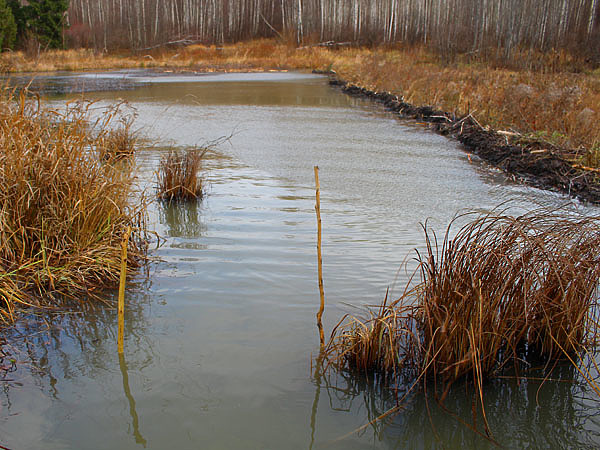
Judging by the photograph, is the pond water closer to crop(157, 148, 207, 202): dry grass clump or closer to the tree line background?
crop(157, 148, 207, 202): dry grass clump

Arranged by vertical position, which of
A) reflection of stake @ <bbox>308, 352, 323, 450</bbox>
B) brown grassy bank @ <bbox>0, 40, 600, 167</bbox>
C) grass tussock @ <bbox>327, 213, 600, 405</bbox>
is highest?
brown grassy bank @ <bbox>0, 40, 600, 167</bbox>

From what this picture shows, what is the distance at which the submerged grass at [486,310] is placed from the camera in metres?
2.58

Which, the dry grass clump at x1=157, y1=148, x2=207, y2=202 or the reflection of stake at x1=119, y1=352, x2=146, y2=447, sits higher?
the dry grass clump at x1=157, y1=148, x2=207, y2=202

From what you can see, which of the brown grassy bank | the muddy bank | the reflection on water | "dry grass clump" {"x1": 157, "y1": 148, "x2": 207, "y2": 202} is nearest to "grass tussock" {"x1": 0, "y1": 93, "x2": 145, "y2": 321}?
the brown grassy bank

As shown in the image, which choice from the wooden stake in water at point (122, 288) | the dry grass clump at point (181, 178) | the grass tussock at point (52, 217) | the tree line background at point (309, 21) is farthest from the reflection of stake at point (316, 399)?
the tree line background at point (309, 21)

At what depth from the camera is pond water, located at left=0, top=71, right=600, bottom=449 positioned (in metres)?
2.35

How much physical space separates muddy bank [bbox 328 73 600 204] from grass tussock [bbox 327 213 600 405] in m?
3.84

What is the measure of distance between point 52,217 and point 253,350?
170 centimetres

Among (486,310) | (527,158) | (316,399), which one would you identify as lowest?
(316,399)

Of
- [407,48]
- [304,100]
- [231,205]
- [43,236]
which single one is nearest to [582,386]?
[43,236]

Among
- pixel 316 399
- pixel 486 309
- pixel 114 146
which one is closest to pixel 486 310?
pixel 486 309

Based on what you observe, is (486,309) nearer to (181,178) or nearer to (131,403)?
(131,403)

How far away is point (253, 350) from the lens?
9.68 feet

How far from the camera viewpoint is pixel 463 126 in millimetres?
10406
